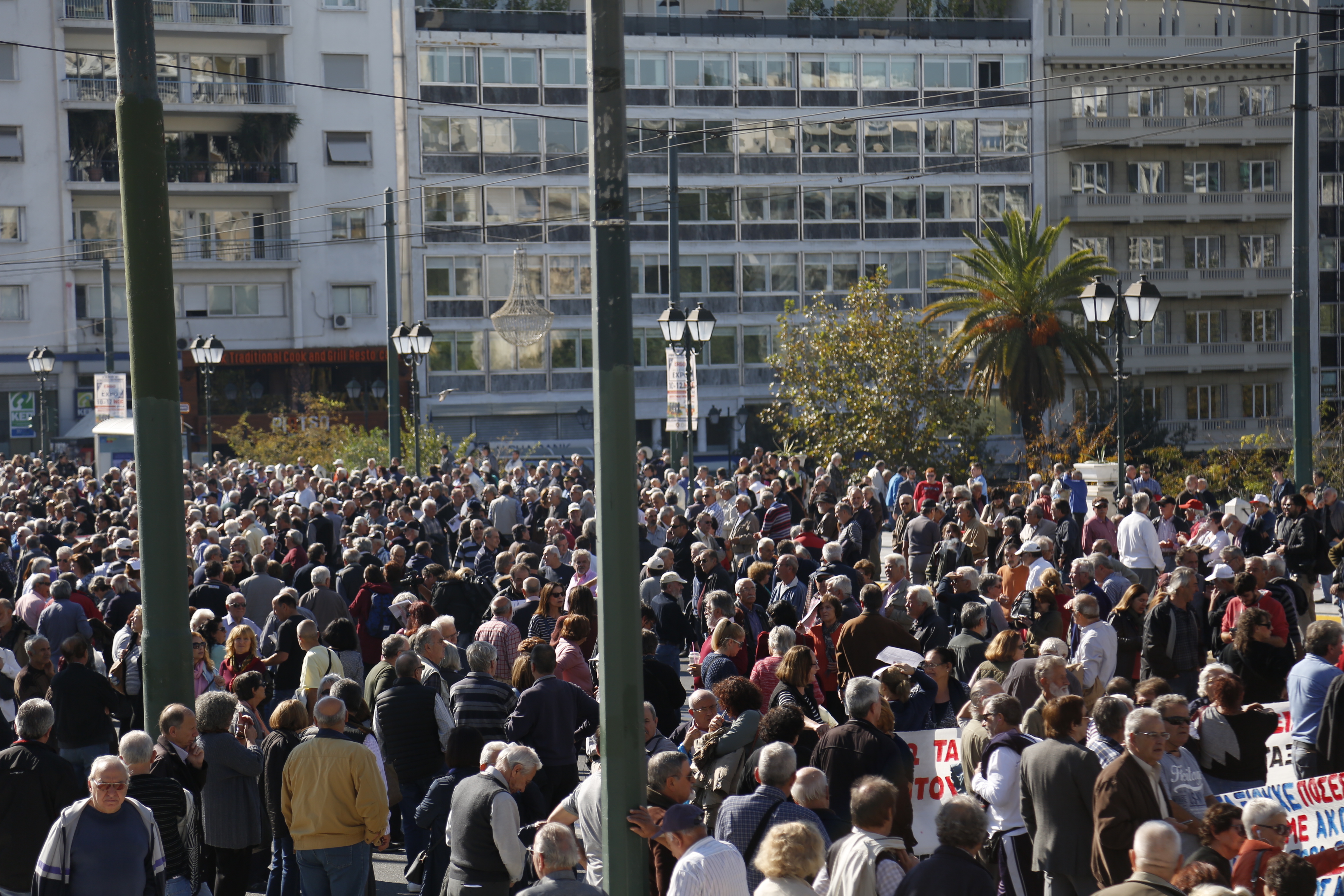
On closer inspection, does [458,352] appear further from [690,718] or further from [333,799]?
[333,799]

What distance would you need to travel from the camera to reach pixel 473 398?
56.3 m

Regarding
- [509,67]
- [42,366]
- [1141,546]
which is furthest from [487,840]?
[509,67]

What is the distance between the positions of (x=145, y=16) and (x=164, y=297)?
139cm

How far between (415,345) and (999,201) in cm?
3631

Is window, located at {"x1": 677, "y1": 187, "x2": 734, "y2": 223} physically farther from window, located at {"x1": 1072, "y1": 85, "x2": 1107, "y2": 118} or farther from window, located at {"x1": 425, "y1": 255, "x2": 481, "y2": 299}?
window, located at {"x1": 1072, "y1": 85, "x2": 1107, "y2": 118}

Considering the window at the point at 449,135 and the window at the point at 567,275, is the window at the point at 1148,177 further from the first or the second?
the window at the point at 449,135

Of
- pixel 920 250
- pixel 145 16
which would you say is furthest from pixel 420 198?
pixel 145 16

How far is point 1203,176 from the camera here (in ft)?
199

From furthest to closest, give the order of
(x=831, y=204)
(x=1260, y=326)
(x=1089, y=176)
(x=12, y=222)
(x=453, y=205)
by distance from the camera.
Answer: (x=1260, y=326), (x=1089, y=176), (x=831, y=204), (x=453, y=205), (x=12, y=222)

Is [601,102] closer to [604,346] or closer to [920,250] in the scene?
[604,346]

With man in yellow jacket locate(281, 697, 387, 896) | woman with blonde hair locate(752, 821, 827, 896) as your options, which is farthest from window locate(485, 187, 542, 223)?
woman with blonde hair locate(752, 821, 827, 896)

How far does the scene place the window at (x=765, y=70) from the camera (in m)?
57.3

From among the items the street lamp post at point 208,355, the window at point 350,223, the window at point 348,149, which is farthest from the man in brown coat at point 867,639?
the window at point 348,149

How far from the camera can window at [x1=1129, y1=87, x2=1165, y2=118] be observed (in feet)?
194
